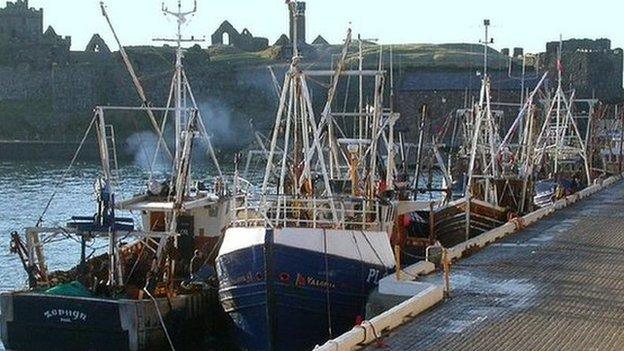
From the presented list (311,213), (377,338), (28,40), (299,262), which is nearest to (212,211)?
(311,213)

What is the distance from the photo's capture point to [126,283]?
1019 inches

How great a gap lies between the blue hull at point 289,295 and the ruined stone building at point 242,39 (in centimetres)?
12743

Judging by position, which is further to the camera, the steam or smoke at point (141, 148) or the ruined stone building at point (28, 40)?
the ruined stone building at point (28, 40)

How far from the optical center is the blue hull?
23.1 meters

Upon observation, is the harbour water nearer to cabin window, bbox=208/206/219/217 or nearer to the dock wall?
cabin window, bbox=208/206/219/217

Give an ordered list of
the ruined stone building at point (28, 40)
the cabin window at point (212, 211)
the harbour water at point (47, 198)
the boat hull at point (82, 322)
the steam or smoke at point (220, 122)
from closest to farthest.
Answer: the boat hull at point (82, 322), the cabin window at point (212, 211), the harbour water at point (47, 198), the steam or smoke at point (220, 122), the ruined stone building at point (28, 40)

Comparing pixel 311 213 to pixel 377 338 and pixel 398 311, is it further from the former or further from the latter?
pixel 377 338

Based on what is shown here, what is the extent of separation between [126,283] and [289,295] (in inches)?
168

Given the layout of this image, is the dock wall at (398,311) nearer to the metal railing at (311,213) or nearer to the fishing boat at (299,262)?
the fishing boat at (299,262)

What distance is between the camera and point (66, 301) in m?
23.9

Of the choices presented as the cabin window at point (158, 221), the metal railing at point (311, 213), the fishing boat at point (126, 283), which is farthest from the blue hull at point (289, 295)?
the cabin window at point (158, 221)

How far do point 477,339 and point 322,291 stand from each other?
241 inches

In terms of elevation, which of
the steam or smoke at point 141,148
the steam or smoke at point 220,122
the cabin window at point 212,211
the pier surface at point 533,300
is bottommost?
the steam or smoke at point 141,148

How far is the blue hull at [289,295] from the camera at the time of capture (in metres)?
23.1
